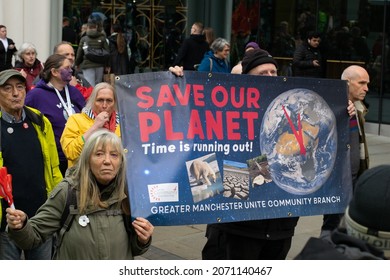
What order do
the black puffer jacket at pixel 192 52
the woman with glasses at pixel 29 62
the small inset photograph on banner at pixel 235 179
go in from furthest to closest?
the black puffer jacket at pixel 192 52
the woman with glasses at pixel 29 62
the small inset photograph on banner at pixel 235 179

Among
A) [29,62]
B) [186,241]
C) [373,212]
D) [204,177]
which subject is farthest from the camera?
[29,62]

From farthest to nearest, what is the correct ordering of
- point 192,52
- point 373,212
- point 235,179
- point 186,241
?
point 192,52 → point 186,241 → point 235,179 → point 373,212

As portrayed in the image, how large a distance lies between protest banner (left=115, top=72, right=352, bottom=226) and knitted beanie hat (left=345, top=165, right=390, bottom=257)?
210 centimetres

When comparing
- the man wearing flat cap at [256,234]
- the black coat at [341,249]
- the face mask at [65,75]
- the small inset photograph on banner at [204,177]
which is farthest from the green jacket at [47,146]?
the black coat at [341,249]

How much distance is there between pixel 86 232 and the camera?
399cm

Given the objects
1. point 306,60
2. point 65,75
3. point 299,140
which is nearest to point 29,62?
point 65,75

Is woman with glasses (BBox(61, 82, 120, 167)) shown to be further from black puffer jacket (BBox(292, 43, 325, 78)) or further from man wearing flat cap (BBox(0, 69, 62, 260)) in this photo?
black puffer jacket (BBox(292, 43, 325, 78))

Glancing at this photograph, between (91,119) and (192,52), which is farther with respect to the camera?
(192,52)

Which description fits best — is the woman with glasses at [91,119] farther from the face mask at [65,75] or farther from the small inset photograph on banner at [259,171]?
the small inset photograph on banner at [259,171]

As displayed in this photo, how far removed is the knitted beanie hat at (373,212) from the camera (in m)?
2.17

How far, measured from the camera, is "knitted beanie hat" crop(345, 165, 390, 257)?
2172mm

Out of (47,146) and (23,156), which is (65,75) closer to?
(47,146)

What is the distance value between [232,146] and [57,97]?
2435 millimetres

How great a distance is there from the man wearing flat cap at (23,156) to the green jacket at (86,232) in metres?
1.22
